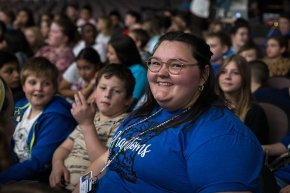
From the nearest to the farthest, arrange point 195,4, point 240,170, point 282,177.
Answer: point 240,170
point 282,177
point 195,4

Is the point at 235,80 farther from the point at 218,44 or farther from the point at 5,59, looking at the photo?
the point at 218,44

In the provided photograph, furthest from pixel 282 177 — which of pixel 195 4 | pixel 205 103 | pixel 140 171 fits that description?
pixel 195 4

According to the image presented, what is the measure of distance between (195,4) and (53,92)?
8.05m

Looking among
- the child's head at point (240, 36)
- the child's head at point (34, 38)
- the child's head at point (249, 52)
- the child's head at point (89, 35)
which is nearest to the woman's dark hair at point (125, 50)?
the child's head at point (249, 52)

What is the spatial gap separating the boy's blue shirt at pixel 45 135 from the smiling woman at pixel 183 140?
744 mm

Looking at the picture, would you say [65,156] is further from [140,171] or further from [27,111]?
[140,171]

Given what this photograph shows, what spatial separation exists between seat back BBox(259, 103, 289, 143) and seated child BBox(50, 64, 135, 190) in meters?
1.10

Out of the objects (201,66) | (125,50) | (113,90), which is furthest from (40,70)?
(201,66)

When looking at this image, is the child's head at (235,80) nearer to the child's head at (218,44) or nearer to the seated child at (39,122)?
the seated child at (39,122)

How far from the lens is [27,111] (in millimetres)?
3328

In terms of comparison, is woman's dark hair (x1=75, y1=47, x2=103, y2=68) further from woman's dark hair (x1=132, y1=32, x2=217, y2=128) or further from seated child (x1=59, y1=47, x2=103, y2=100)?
woman's dark hair (x1=132, y1=32, x2=217, y2=128)

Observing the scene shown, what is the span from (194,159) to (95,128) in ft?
3.33

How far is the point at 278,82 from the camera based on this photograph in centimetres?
442

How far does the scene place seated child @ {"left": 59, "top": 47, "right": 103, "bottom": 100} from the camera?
184 inches
